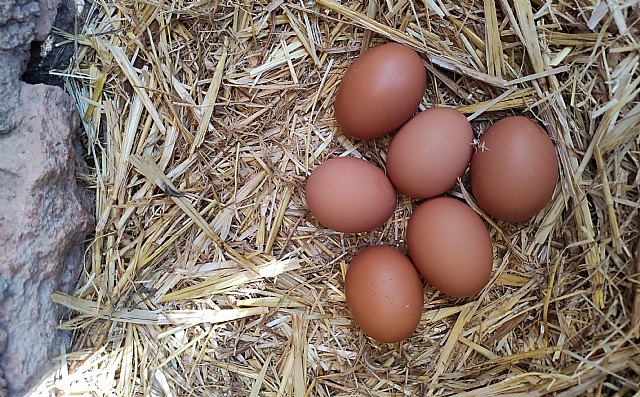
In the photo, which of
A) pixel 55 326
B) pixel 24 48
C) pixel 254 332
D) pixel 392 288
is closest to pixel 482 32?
pixel 392 288

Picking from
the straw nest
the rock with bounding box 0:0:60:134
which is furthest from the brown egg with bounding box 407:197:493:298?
the rock with bounding box 0:0:60:134

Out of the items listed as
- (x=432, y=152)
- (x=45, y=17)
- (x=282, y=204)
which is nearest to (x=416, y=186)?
(x=432, y=152)

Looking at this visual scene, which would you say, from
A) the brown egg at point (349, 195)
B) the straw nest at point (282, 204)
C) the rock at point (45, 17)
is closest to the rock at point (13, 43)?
the rock at point (45, 17)

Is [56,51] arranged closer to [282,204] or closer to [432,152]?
[282,204]

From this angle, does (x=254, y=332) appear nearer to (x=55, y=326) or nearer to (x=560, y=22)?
(x=55, y=326)

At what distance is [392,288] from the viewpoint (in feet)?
4.94

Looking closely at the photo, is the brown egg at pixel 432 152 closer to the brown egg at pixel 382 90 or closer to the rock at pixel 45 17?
the brown egg at pixel 382 90

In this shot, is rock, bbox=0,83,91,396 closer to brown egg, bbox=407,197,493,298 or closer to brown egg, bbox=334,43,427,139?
brown egg, bbox=334,43,427,139

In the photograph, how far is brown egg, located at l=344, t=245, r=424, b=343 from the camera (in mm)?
1494

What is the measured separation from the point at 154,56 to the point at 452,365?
4.30 ft

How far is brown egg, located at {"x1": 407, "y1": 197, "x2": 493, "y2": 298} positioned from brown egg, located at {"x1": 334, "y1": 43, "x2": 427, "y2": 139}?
0.94 feet

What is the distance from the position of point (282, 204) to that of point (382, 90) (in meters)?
0.49

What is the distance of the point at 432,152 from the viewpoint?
1511mm

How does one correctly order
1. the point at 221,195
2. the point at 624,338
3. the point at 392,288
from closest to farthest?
the point at 624,338 < the point at 392,288 < the point at 221,195
